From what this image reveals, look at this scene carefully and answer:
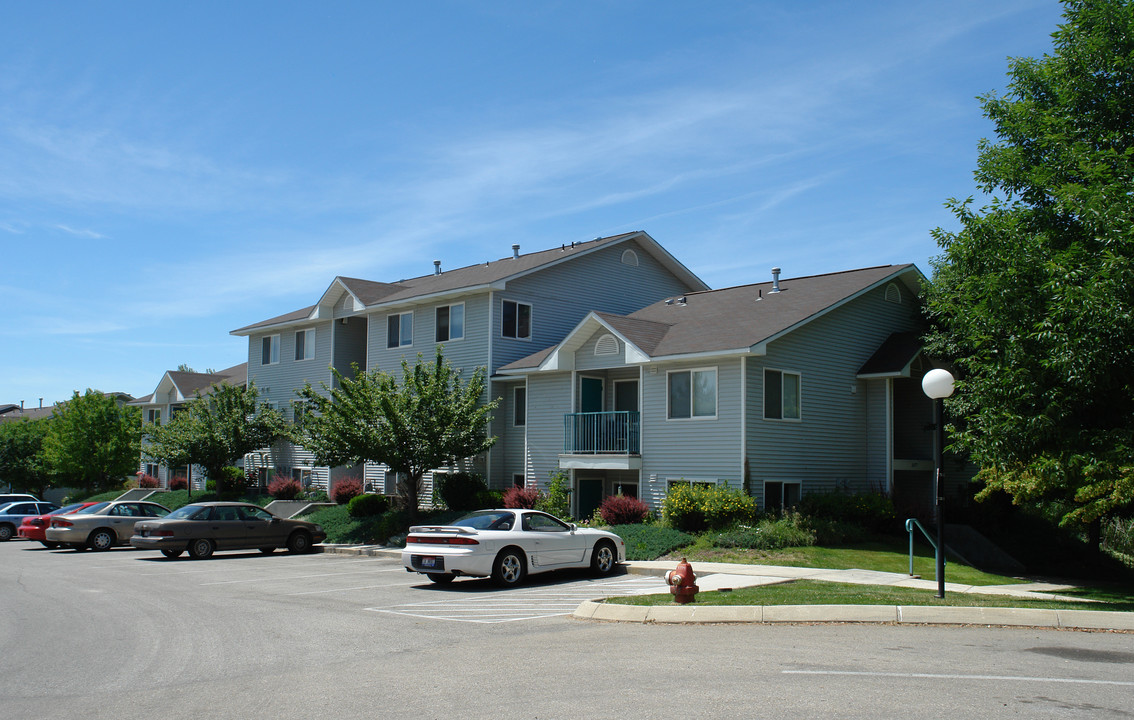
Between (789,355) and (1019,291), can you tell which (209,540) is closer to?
(789,355)

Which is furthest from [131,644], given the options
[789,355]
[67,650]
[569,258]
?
[569,258]

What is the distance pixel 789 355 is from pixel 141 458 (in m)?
40.6

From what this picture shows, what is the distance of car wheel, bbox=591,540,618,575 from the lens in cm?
1789

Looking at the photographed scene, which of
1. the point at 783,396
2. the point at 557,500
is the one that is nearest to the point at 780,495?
the point at 783,396

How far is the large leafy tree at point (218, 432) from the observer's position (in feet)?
122

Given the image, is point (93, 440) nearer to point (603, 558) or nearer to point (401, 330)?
point (401, 330)

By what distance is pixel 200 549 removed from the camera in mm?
23188

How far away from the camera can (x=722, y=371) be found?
23.5m

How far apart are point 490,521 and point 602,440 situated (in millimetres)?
9447

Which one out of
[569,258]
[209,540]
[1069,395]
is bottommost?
[209,540]

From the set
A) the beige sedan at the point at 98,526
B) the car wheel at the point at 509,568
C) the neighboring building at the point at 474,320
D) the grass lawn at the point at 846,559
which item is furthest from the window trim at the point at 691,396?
the beige sedan at the point at 98,526

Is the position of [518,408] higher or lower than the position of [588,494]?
Answer: higher

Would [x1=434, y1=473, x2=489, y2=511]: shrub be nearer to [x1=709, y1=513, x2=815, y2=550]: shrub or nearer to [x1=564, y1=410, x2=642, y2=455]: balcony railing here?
[x1=564, y1=410, x2=642, y2=455]: balcony railing

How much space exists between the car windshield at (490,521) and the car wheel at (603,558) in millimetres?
2001
